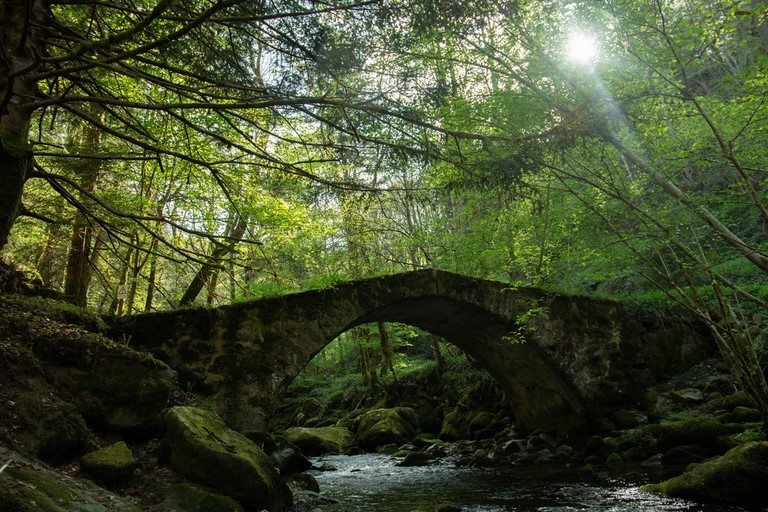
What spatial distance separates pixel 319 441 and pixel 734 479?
9.42m

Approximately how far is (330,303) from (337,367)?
59.4ft

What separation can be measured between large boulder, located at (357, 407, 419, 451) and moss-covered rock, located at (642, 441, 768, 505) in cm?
796

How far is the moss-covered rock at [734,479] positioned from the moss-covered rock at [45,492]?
555 cm

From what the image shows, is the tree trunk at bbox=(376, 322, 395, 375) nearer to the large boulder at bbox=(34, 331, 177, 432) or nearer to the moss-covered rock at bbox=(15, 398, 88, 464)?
the large boulder at bbox=(34, 331, 177, 432)

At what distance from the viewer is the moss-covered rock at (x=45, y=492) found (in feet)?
8.11

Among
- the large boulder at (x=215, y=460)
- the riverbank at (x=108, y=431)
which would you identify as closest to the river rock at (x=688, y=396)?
the riverbank at (x=108, y=431)

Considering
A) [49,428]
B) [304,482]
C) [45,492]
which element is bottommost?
[304,482]

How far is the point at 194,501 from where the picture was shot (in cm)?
421

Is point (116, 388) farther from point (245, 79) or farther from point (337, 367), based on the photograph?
point (337, 367)

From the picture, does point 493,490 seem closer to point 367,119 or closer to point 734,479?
point 734,479

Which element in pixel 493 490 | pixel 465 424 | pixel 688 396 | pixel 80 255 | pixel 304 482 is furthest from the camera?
pixel 465 424

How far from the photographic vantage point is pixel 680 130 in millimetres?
7246

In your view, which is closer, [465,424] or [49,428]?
[49,428]

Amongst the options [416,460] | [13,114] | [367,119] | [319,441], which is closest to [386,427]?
[319,441]
